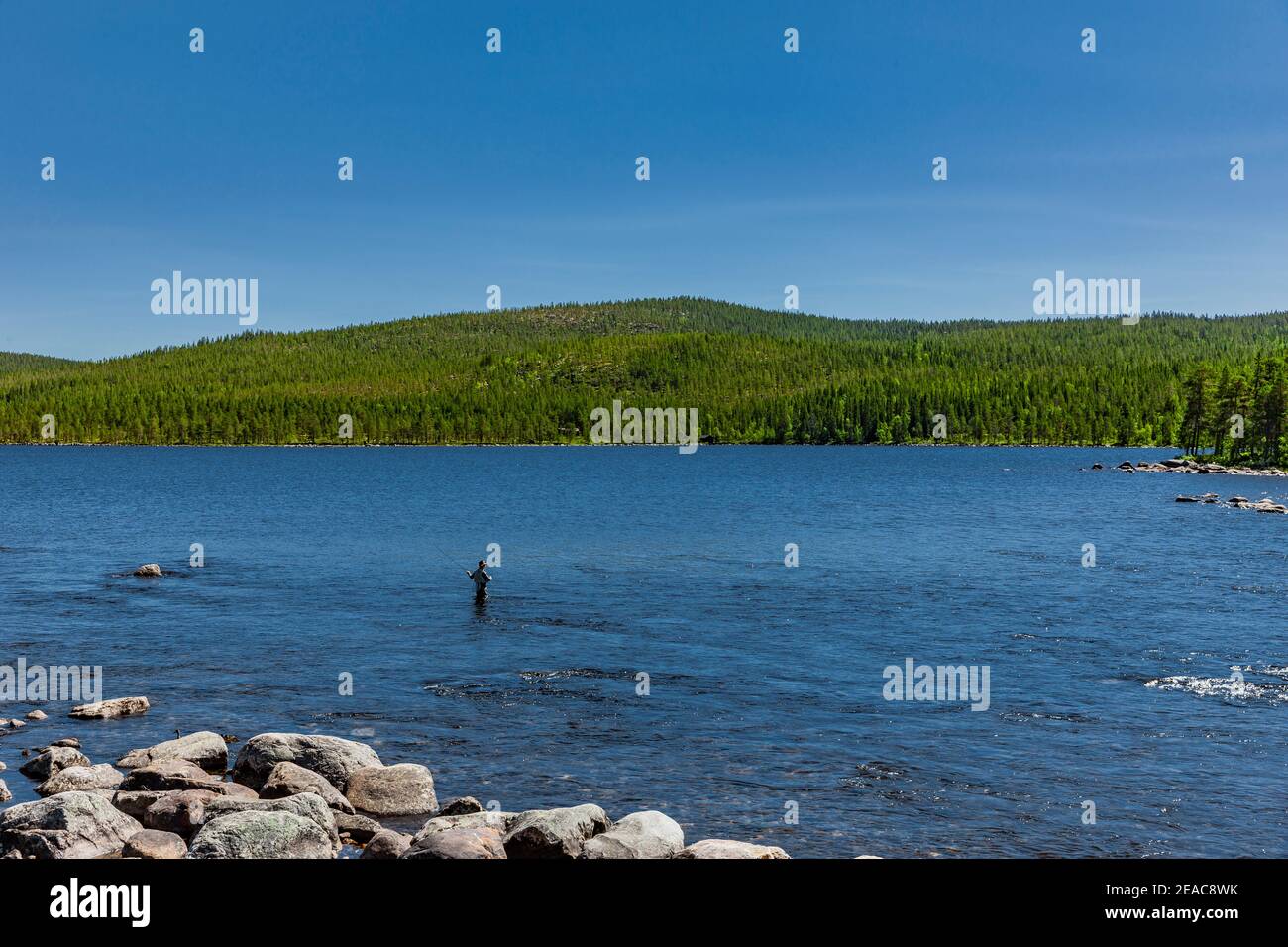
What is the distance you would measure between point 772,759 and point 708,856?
7.51m

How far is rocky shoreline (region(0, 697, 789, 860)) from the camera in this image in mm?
16781

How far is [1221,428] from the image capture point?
472 feet

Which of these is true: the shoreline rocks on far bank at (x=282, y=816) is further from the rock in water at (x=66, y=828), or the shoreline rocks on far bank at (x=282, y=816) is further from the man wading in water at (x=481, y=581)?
the man wading in water at (x=481, y=581)

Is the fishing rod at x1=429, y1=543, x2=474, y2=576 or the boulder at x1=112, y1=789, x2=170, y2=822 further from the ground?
the fishing rod at x1=429, y1=543, x2=474, y2=576

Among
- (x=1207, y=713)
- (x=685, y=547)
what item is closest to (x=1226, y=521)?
(x=685, y=547)

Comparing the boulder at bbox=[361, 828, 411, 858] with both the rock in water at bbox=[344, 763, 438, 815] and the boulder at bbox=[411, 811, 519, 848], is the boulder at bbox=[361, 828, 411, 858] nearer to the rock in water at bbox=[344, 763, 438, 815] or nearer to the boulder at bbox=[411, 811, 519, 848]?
the boulder at bbox=[411, 811, 519, 848]

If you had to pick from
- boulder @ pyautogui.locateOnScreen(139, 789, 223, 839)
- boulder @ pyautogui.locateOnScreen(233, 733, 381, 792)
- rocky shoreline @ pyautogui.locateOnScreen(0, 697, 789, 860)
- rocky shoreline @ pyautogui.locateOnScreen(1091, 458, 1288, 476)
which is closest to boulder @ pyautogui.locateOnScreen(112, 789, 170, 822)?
rocky shoreline @ pyautogui.locateOnScreen(0, 697, 789, 860)

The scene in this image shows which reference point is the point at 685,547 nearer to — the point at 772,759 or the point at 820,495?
the point at 772,759

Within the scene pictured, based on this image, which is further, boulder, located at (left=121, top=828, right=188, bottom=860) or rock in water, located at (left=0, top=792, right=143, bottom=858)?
boulder, located at (left=121, top=828, right=188, bottom=860)

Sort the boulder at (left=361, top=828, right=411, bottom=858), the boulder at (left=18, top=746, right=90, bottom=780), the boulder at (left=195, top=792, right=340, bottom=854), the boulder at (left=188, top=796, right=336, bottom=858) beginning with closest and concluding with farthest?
the boulder at (left=188, top=796, right=336, bottom=858) → the boulder at (left=361, top=828, right=411, bottom=858) → the boulder at (left=195, top=792, right=340, bottom=854) → the boulder at (left=18, top=746, right=90, bottom=780)

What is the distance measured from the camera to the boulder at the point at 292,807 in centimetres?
1822

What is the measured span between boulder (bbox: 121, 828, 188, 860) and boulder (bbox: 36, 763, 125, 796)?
3748mm

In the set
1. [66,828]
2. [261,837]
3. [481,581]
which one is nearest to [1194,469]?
[481,581]

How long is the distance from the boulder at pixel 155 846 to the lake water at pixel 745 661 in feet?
19.3
